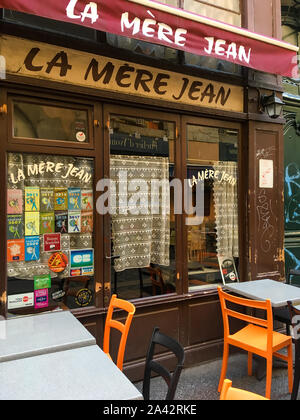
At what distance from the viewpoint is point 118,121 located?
362 cm

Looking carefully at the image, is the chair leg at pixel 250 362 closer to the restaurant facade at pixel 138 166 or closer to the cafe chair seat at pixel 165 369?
the restaurant facade at pixel 138 166

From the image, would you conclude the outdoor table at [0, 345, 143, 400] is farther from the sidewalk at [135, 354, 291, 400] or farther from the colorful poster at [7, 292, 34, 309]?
the sidewalk at [135, 354, 291, 400]

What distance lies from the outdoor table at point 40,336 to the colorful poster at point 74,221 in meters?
0.96

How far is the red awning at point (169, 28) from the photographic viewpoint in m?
2.73

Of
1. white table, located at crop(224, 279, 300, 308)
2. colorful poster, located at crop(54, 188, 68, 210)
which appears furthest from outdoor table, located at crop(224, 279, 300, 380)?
colorful poster, located at crop(54, 188, 68, 210)

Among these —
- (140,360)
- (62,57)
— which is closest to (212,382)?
(140,360)

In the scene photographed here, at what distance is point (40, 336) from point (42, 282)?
0.98 meters

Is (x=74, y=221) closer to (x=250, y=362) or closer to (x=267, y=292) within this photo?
(x=267, y=292)

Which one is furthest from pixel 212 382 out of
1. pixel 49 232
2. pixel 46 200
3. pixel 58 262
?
pixel 46 200

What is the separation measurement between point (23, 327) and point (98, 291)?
1056mm

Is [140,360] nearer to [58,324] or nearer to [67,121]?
[58,324]

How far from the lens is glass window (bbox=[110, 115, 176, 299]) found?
364 centimetres

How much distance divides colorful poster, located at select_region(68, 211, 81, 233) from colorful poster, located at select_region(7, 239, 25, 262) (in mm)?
502

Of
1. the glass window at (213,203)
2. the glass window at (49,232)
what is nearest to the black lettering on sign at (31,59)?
the glass window at (49,232)
